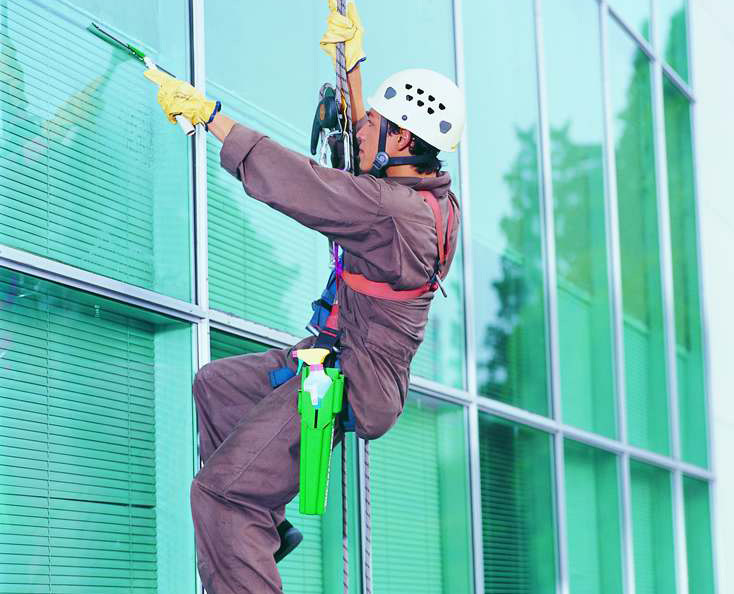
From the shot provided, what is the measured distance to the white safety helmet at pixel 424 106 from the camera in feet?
14.8

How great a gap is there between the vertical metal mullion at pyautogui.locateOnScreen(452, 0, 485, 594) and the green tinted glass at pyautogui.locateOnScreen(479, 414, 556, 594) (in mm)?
172

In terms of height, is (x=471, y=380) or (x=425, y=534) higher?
(x=471, y=380)

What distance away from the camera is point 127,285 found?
201 inches

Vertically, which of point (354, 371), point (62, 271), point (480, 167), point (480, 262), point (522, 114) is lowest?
point (354, 371)

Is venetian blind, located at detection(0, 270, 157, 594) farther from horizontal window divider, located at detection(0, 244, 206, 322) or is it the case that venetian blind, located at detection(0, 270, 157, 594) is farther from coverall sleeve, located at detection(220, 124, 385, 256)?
coverall sleeve, located at detection(220, 124, 385, 256)

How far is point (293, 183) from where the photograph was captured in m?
4.07

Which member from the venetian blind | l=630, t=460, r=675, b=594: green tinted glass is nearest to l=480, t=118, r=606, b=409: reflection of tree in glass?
l=630, t=460, r=675, b=594: green tinted glass

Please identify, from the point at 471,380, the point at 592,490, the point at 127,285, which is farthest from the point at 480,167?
the point at 127,285

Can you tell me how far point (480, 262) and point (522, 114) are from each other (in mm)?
1338

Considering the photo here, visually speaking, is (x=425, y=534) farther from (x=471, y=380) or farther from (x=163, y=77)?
(x=163, y=77)

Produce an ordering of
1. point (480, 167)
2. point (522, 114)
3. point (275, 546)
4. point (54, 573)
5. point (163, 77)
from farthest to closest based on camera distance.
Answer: point (522, 114)
point (480, 167)
point (54, 573)
point (275, 546)
point (163, 77)

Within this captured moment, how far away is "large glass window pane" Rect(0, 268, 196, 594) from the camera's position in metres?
4.58

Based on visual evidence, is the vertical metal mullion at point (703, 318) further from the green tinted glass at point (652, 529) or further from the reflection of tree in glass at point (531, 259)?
the reflection of tree in glass at point (531, 259)

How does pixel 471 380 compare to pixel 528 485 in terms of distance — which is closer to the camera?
pixel 471 380
